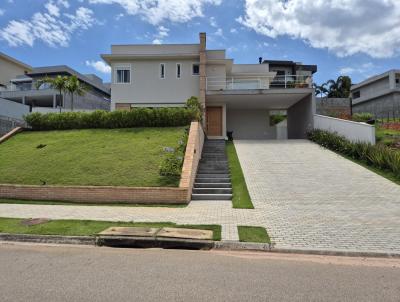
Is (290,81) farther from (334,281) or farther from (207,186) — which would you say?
(334,281)

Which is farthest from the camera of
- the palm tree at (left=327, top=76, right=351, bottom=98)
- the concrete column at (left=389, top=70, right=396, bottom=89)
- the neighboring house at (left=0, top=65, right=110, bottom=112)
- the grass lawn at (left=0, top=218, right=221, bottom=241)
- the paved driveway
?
the palm tree at (left=327, top=76, right=351, bottom=98)

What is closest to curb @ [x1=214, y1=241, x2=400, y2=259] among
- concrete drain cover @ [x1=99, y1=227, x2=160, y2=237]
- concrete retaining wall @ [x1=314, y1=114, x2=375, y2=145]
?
concrete drain cover @ [x1=99, y1=227, x2=160, y2=237]

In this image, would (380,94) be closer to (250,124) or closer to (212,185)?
(250,124)

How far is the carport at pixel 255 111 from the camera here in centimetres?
2286

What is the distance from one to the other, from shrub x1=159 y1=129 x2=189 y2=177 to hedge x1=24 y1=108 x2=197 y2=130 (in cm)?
358

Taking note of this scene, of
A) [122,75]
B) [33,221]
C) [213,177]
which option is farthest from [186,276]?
[122,75]

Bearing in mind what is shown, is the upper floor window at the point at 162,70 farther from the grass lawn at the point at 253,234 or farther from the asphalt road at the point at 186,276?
the asphalt road at the point at 186,276

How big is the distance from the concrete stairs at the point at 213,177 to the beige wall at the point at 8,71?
132 ft

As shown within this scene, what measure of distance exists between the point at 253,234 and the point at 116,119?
1421 cm

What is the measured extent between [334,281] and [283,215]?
4.44 meters

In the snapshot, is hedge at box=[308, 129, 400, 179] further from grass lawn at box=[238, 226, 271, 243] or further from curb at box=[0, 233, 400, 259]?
curb at box=[0, 233, 400, 259]

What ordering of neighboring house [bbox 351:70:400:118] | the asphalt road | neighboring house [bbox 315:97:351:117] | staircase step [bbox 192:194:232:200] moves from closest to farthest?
1. the asphalt road
2. staircase step [bbox 192:194:232:200]
3. neighboring house [bbox 315:97:351:117]
4. neighboring house [bbox 351:70:400:118]

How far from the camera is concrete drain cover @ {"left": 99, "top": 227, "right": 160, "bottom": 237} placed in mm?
6953

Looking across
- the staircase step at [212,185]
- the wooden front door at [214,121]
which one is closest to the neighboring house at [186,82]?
the wooden front door at [214,121]
